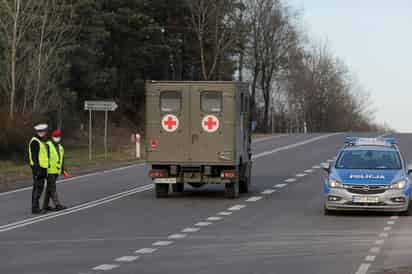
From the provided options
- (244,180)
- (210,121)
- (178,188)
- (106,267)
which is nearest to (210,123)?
(210,121)

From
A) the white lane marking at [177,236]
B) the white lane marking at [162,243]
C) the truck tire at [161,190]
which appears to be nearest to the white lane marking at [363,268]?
the white lane marking at [162,243]

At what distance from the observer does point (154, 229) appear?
708 inches

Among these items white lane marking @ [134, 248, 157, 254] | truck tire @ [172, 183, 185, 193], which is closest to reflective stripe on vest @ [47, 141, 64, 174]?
truck tire @ [172, 183, 185, 193]

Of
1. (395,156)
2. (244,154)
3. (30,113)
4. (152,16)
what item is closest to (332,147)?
(30,113)

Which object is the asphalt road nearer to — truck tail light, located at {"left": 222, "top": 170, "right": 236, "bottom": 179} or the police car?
the police car

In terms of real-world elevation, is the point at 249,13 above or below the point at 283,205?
above

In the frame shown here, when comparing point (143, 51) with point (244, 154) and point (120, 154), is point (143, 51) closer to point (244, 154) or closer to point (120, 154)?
point (120, 154)

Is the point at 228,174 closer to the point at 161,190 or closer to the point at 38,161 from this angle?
the point at 161,190

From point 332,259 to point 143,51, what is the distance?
184 feet

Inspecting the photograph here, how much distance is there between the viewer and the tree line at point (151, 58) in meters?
47.7

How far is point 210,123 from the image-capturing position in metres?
24.8

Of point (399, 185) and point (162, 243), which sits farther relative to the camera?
point (399, 185)

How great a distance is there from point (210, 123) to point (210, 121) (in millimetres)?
46

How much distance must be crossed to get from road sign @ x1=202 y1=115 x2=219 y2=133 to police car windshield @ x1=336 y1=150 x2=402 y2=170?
3739mm
